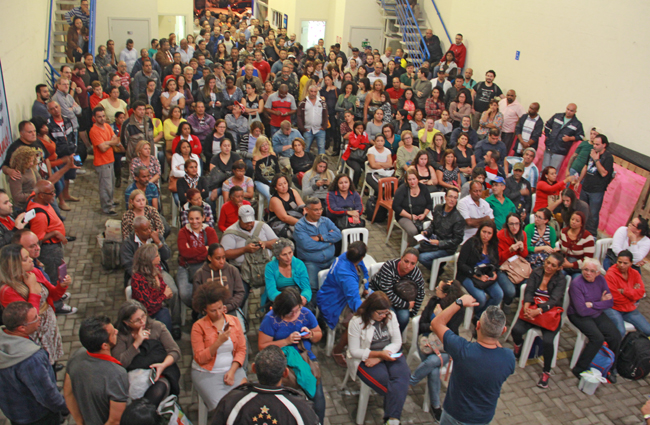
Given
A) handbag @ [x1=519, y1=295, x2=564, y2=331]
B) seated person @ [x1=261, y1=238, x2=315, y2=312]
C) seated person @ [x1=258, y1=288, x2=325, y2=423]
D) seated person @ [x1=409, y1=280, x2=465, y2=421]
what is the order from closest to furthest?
seated person @ [x1=258, y1=288, x2=325, y2=423]
seated person @ [x1=409, y1=280, x2=465, y2=421]
seated person @ [x1=261, y1=238, x2=315, y2=312]
handbag @ [x1=519, y1=295, x2=564, y2=331]

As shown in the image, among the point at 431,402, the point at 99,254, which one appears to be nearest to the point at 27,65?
the point at 99,254

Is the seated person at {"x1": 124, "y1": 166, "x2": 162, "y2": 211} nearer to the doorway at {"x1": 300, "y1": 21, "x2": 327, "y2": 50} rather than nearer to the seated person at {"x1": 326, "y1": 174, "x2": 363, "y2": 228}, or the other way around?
the seated person at {"x1": 326, "y1": 174, "x2": 363, "y2": 228}

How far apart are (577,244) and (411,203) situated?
84.8 inches

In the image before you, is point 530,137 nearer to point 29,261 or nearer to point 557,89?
point 557,89

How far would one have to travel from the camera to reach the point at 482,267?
5.77 meters

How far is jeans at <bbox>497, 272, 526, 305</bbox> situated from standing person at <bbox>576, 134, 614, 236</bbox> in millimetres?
2844

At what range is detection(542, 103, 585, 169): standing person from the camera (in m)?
9.02

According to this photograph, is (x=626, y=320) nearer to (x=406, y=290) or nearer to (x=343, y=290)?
(x=406, y=290)

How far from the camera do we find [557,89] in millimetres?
10227

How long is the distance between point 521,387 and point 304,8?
679 inches

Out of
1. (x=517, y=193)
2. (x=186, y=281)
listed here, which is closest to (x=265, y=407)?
(x=186, y=281)

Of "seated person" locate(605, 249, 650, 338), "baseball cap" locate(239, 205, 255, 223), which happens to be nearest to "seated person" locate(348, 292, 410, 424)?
"baseball cap" locate(239, 205, 255, 223)

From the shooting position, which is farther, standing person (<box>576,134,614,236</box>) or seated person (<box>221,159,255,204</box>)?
standing person (<box>576,134,614,236</box>)

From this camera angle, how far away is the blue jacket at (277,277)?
4957mm
